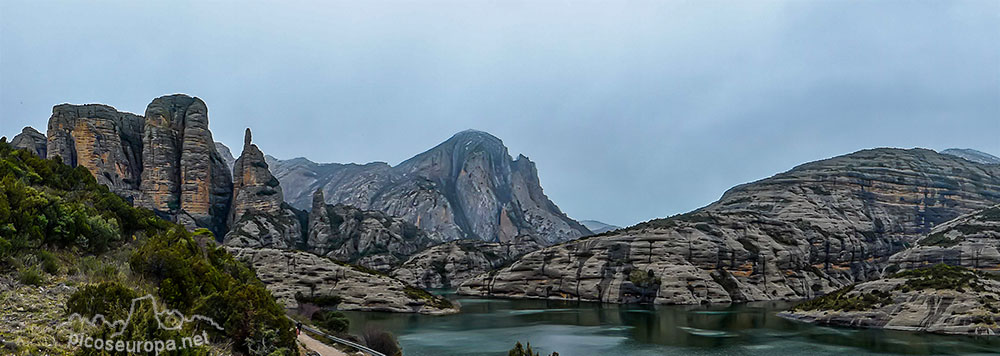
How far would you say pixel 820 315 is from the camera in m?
71.8

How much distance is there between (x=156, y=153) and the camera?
411 ft

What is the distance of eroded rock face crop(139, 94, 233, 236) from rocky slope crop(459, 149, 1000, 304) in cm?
6781

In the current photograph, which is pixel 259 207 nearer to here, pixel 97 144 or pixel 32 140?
pixel 97 144

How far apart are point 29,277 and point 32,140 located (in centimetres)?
13873

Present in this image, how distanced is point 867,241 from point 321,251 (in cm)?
14537

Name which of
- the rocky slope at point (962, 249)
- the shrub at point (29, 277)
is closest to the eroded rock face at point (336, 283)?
the shrub at point (29, 277)

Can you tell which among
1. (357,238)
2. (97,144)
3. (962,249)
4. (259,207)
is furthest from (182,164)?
(962,249)

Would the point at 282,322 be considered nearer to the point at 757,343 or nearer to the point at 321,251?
the point at 757,343

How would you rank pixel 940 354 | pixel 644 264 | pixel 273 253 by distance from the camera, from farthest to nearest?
pixel 644 264, pixel 273 253, pixel 940 354

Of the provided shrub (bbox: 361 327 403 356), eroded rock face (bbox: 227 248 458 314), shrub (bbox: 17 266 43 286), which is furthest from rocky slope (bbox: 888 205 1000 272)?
shrub (bbox: 17 266 43 286)

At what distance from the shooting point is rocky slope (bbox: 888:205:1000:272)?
91.1 metres

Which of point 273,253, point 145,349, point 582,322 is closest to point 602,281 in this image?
point 582,322

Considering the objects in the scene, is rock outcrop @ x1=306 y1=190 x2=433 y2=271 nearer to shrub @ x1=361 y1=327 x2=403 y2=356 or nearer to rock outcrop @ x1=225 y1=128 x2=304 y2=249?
rock outcrop @ x1=225 y1=128 x2=304 y2=249

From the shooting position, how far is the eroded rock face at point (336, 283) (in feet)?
270
